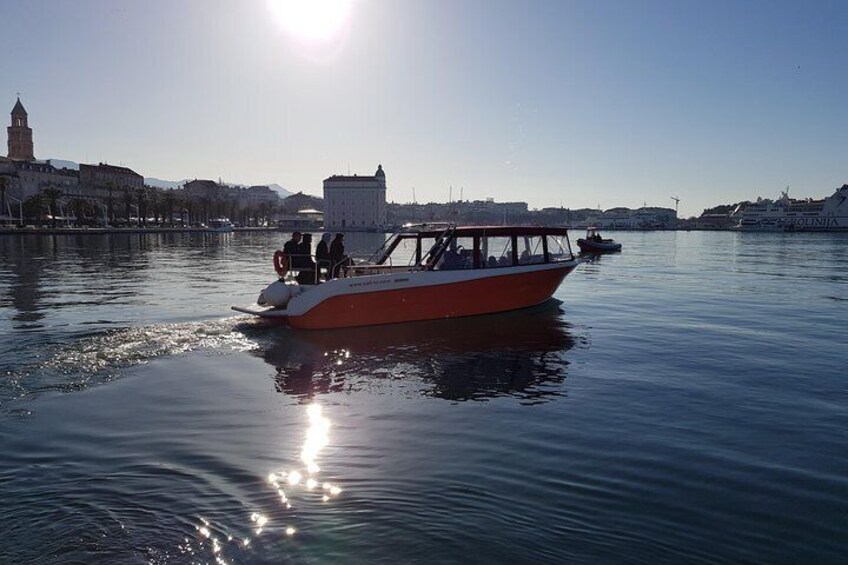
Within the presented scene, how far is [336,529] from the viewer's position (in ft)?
17.3

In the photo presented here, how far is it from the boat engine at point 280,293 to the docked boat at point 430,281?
1.0 inches

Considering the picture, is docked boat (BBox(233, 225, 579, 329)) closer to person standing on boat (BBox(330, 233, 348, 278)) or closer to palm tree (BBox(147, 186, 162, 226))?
person standing on boat (BBox(330, 233, 348, 278))

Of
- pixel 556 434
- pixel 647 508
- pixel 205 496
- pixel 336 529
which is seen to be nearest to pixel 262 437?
pixel 205 496

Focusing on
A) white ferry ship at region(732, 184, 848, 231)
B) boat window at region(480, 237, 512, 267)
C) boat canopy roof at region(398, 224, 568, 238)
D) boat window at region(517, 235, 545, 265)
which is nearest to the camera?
boat canopy roof at region(398, 224, 568, 238)

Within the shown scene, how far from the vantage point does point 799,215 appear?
573ft

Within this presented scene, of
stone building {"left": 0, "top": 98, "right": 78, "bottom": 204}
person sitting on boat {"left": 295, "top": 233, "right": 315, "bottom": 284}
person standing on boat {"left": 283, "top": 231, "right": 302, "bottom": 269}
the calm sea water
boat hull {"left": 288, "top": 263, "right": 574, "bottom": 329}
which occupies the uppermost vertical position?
stone building {"left": 0, "top": 98, "right": 78, "bottom": 204}

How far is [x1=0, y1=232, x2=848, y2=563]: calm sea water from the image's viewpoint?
5172 mm

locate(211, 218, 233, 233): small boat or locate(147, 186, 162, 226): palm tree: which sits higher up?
locate(147, 186, 162, 226): palm tree

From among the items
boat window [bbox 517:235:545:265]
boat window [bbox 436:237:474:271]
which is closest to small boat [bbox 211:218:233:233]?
boat window [bbox 517:235:545:265]

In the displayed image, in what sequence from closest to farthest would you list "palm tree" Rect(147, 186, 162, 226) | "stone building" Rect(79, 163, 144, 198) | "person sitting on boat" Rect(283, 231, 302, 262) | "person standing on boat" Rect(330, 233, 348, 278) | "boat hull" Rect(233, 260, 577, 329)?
1. "boat hull" Rect(233, 260, 577, 329)
2. "person standing on boat" Rect(330, 233, 348, 278)
3. "person sitting on boat" Rect(283, 231, 302, 262)
4. "palm tree" Rect(147, 186, 162, 226)
5. "stone building" Rect(79, 163, 144, 198)

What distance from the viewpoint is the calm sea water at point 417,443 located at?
204 inches

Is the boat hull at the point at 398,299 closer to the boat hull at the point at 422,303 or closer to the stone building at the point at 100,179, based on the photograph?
the boat hull at the point at 422,303

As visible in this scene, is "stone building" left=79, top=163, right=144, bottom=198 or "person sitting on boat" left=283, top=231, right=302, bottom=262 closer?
"person sitting on boat" left=283, top=231, right=302, bottom=262

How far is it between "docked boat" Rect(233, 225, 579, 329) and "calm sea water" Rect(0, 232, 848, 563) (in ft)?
1.86
